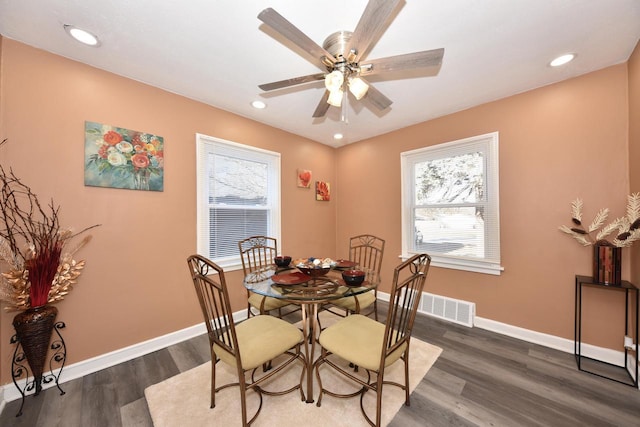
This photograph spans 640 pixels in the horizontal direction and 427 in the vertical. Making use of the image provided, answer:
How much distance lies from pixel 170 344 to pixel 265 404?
1422mm

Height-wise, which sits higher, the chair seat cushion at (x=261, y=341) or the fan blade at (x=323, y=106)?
the fan blade at (x=323, y=106)

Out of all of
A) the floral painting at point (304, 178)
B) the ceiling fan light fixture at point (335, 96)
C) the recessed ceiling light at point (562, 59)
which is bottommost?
the floral painting at point (304, 178)

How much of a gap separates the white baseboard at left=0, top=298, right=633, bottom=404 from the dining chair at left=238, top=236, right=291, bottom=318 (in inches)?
32.4

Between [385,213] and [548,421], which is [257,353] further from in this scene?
[385,213]

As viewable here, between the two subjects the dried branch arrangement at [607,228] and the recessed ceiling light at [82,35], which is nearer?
the recessed ceiling light at [82,35]

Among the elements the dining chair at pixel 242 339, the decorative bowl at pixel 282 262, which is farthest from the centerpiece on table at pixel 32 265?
the decorative bowl at pixel 282 262

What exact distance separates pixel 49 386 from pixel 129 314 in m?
0.64

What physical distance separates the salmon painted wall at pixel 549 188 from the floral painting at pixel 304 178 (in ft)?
6.63

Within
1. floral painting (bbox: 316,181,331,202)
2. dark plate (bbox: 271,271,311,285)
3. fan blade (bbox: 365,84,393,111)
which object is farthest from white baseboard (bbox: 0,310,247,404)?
fan blade (bbox: 365,84,393,111)

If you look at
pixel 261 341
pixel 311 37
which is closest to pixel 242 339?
pixel 261 341

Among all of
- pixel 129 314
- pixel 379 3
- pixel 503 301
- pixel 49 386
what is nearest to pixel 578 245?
pixel 503 301

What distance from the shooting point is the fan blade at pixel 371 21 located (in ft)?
3.59

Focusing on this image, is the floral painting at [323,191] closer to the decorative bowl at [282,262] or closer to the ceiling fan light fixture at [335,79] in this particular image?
the decorative bowl at [282,262]

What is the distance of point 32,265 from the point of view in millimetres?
1627
